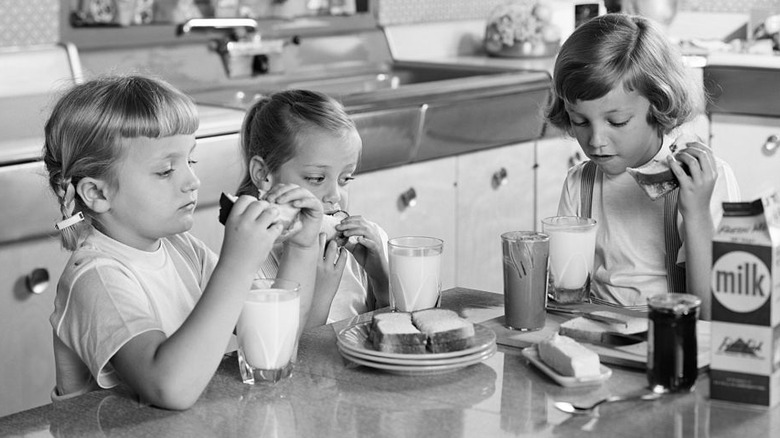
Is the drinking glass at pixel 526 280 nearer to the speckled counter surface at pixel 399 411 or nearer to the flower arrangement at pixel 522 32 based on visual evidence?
the speckled counter surface at pixel 399 411

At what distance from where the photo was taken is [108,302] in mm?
1523

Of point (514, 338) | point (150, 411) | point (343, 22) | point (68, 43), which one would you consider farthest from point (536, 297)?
point (343, 22)

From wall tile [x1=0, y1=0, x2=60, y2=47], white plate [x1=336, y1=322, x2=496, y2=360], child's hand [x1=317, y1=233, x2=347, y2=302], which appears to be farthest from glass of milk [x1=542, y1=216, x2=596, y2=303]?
wall tile [x1=0, y1=0, x2=60, y2=47]

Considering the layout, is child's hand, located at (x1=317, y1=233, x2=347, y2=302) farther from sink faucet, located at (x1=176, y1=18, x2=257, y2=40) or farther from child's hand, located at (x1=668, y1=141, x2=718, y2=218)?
sink faucet, located at (x1=176, y1=18, x2=257, y2=40)

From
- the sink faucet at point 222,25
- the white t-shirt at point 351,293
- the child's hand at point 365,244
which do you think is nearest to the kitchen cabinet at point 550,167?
the sink faucet at point 222,25

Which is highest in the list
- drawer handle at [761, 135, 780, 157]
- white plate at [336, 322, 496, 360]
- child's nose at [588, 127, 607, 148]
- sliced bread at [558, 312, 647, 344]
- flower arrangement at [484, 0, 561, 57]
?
flower arrangement at [484, 0, 561, 57]

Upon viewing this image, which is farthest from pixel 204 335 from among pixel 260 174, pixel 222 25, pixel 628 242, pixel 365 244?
pixel 222 25

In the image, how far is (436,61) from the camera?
4.15m

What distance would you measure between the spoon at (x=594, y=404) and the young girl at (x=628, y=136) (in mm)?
629

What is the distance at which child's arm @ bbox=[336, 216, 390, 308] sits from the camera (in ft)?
6.49

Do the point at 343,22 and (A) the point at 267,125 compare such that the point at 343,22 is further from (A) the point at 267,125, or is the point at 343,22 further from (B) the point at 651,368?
(B) the point at 651,368

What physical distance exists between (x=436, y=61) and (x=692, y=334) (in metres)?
2.89

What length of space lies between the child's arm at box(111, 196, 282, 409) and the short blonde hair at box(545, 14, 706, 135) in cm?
83

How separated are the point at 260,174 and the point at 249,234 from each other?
2.37ft
